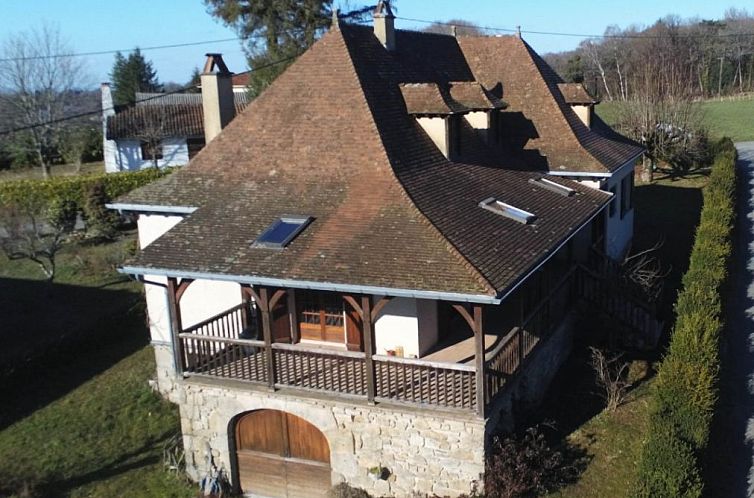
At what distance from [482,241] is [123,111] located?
3997 centimetres

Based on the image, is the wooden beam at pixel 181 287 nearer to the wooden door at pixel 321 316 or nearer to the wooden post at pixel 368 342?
the wooden door at pixel 321 316

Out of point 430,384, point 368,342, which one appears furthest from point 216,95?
point 430,384

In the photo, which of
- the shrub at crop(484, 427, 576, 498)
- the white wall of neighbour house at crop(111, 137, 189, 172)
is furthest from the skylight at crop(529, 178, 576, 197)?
the white wall of neighbour house at crop(111, 137, 189, 172)

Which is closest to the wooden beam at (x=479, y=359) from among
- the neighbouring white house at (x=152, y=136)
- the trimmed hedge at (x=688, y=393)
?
the trimmed hedge at (x=688, y=393)

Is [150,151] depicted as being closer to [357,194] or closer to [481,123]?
[481,123]

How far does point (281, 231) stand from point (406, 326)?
2.98 m

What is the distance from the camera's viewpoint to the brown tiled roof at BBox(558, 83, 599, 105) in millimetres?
21469

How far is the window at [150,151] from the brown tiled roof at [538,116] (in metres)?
26.9

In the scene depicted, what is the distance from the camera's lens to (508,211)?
1463cm

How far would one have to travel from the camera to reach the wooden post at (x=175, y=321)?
13.2 meters

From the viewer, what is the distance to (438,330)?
1480cm

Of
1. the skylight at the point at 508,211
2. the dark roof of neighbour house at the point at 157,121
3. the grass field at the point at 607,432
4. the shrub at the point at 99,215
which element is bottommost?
the grass field at the point at 607,432

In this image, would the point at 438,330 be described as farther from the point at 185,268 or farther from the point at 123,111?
the point at 123,111

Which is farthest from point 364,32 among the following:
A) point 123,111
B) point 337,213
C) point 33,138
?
point 33,138
